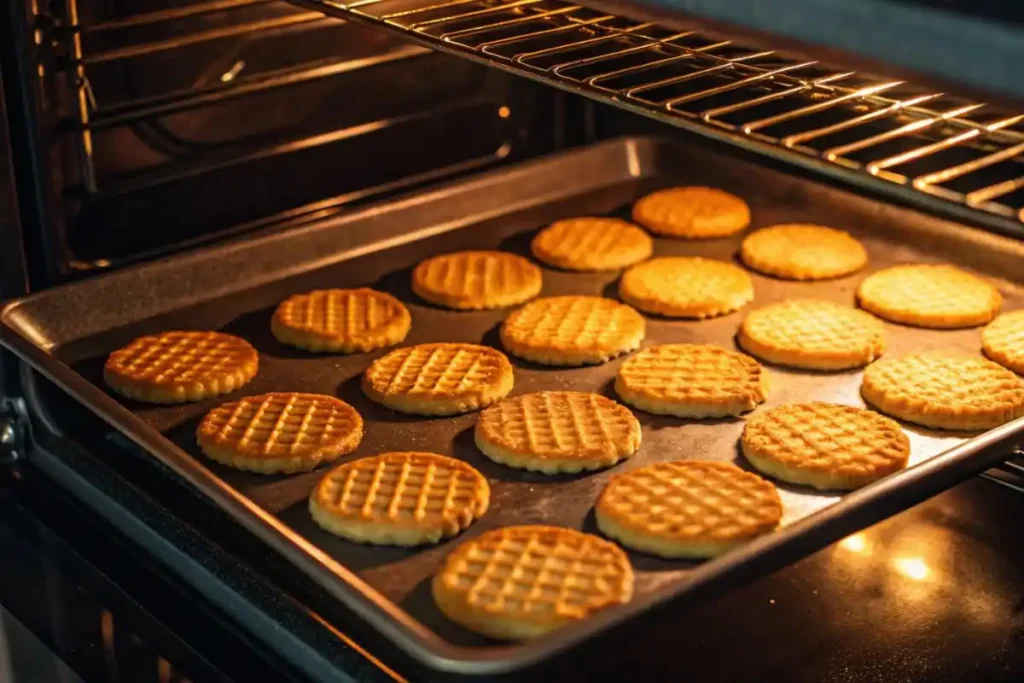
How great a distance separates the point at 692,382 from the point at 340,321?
57cm

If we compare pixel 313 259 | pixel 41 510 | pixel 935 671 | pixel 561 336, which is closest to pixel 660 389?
pixel 561 336

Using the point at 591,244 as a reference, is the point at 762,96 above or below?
above

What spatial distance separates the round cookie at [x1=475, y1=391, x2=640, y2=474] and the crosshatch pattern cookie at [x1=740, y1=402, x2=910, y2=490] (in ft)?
0.58

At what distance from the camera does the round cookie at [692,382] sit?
1929 millimetres

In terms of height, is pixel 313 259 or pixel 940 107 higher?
pixel 940 107

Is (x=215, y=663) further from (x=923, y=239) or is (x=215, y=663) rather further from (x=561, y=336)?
(x=923, y=239)

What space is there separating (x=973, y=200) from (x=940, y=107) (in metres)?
0.76

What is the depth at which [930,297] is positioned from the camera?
→ 2.21 metres

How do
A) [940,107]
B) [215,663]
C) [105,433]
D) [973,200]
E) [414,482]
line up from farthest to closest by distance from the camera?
[105,433], [940,107], [414,482], [215,663], [973,200]

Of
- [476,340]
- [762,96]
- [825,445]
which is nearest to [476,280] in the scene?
[476,340]

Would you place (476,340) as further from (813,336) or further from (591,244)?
(813,336)

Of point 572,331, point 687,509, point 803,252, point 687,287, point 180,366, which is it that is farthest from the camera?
point 803,252

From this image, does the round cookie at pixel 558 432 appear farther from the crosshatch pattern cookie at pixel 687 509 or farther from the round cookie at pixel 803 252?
the round cookie at pixel 803 252

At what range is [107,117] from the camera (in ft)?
6.84
